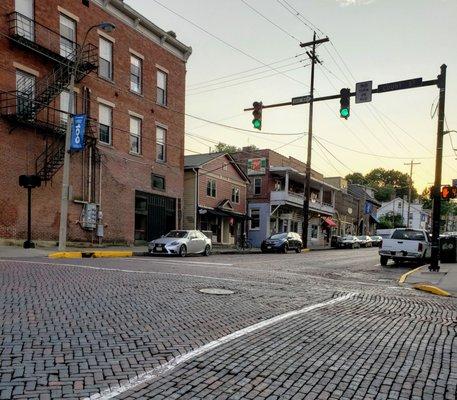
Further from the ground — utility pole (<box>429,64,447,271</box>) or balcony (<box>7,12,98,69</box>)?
balcony (<box>7,12,98,69</box>)

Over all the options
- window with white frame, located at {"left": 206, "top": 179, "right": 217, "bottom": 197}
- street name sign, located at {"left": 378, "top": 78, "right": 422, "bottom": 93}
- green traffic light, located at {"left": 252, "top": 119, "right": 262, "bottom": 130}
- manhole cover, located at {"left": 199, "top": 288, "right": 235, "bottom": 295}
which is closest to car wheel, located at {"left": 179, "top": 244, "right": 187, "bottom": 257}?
green traffic light, located at {"left": 252, "top": 119, "right": 262, "bottom": 130}

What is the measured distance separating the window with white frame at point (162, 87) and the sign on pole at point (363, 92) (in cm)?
1677

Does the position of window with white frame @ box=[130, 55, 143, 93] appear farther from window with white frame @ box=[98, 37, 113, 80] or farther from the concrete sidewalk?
the concrete sidewalk

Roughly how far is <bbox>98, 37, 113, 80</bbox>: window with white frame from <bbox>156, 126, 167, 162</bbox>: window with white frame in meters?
5.12

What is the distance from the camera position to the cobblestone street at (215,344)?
3875mm

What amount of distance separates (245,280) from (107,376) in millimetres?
7700

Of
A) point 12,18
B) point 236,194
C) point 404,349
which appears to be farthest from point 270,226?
point 404,349

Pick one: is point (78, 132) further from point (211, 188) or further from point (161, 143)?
point (211, 188)

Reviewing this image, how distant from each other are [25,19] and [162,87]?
10.8 metres

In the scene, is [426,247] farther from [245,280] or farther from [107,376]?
[107,376]

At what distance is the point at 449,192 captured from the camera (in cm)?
1634

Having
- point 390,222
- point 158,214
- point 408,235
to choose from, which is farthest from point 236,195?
point 390,222

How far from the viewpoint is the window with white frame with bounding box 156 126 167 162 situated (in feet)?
95.9

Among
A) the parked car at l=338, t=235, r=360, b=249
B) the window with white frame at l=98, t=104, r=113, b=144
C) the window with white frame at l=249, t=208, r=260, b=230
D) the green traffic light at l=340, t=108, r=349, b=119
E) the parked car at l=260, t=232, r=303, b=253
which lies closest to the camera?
the green traffic light at l=340, t=108, r=349, b=119
